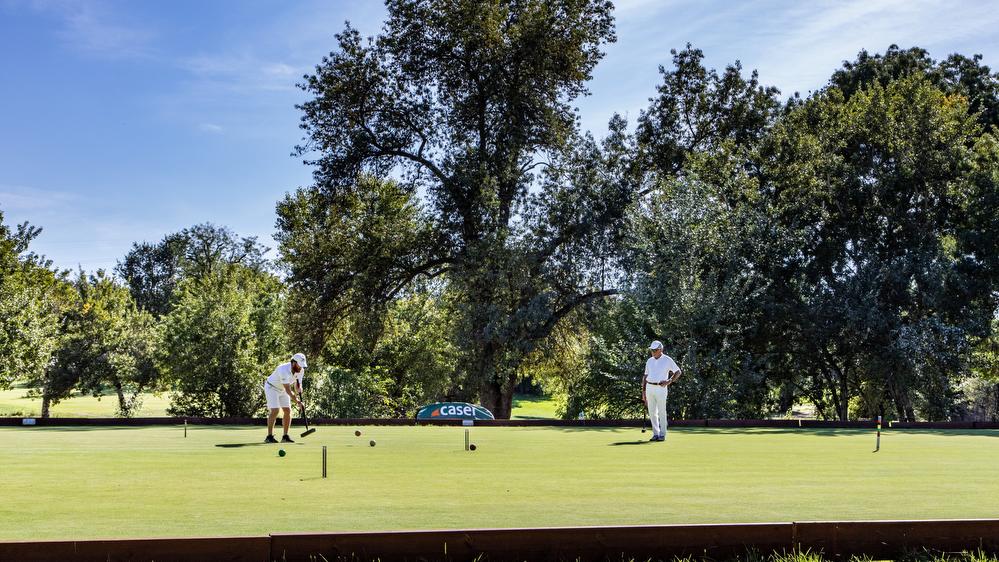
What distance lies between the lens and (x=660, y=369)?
1742 centimetres

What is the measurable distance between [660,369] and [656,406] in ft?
2.39

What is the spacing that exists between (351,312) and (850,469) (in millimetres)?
25674

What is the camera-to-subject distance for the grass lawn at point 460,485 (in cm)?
694

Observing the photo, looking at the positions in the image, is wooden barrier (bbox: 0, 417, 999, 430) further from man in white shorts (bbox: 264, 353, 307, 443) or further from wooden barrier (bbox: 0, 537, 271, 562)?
wooden barrier (bbox: 0, 537, 271, 562)

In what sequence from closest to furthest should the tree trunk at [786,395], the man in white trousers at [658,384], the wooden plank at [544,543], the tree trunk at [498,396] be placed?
1. the wooden plank at [544,543]
2. the man in white trousers at [658,384]
3. the tree trunk at [498,396]
4. the tree trunk at [786,395]

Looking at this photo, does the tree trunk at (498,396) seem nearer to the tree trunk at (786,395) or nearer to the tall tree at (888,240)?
the tree trunk at (786,395)

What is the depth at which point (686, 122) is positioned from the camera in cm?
3653

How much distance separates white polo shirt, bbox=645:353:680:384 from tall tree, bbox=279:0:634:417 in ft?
48.5

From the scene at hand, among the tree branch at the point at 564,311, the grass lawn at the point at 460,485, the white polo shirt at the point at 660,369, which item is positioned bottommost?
the grass lawn at the point at 460,485

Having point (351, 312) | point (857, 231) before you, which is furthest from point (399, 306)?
point (857, 231)

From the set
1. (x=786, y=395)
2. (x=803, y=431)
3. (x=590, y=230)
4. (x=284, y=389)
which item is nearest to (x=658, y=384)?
(x=284, y=389)

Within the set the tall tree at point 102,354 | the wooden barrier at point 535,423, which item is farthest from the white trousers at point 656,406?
the tall tree at point 102,354

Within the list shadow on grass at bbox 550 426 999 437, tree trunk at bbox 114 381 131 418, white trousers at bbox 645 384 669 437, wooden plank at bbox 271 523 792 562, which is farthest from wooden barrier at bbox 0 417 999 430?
tree trunk at bbox 114 381 131 418

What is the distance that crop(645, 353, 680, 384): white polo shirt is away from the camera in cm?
1742
